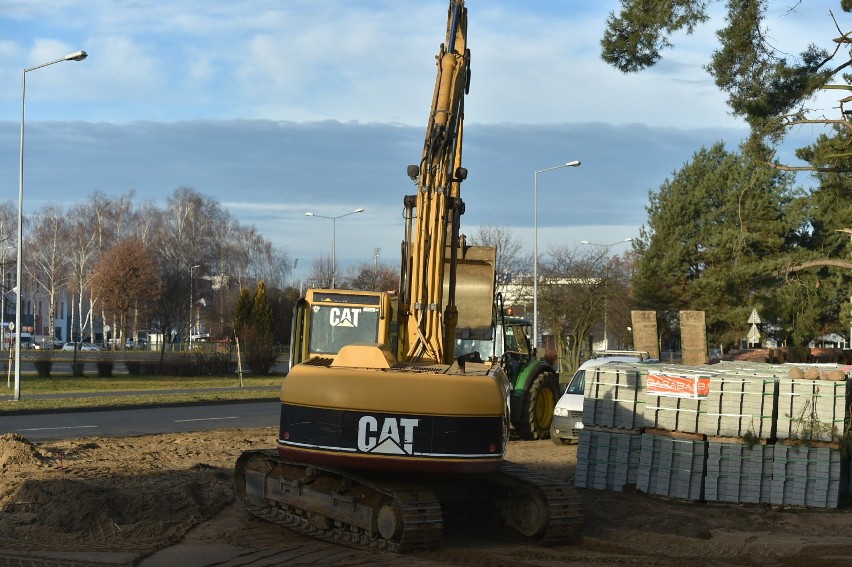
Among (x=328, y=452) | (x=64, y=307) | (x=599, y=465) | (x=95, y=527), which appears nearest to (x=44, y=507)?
(x=95, y=527)

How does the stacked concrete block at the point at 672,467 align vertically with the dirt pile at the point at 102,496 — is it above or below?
above

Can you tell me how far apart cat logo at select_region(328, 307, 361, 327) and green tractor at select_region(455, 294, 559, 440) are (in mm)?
5115

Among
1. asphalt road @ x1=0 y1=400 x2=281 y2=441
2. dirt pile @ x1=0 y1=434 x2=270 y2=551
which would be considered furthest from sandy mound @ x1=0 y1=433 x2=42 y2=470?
asphalt road @ x1=0 y1=400 x2=281 y2=441

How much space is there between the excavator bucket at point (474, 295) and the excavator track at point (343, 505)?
2.80 metres

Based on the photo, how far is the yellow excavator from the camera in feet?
32.4

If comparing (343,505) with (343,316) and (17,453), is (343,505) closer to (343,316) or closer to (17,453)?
(343,316)

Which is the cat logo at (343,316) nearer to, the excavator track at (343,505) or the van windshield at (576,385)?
the excavator track at (343,505)

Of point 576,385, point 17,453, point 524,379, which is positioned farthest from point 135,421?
point 576,385

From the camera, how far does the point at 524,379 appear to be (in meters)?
20.6

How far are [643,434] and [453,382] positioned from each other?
519cm

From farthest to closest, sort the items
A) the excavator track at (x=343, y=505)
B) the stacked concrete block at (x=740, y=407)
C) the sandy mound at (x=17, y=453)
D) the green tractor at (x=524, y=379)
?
the green tractor at (x=524, y=379), the sandy mound at (x=17, y=453), the stacked concrete block at (x=740, y=407), the excavator track at (x=343, y=505)

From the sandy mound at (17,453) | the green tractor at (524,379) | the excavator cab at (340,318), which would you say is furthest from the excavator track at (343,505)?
the green tractor at (524,379)

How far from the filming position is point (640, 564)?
9.49m

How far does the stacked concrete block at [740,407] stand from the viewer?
13.5 metres
